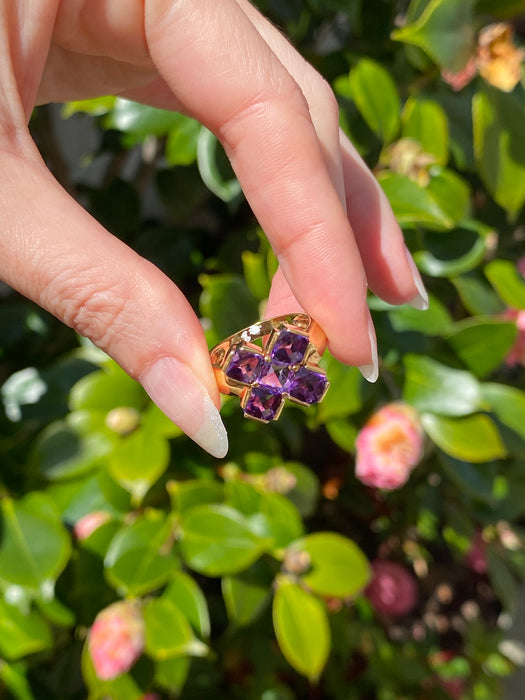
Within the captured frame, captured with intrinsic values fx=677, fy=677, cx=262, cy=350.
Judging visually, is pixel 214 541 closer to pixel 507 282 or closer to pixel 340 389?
pixel 340 389

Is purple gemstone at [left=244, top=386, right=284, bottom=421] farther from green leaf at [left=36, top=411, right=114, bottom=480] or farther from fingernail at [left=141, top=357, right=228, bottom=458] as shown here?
green leaf at [left=36, top=411, right=114, bottom=480]

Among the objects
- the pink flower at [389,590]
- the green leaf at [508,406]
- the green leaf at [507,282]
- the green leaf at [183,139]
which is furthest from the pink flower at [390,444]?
the pink flower at [389,590]

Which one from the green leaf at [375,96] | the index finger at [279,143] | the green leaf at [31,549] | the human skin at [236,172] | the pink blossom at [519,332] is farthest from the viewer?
the pink blossom at [519,332]

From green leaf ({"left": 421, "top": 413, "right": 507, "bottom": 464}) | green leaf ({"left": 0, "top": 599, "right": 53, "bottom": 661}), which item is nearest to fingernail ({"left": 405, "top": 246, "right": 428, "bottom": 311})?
green leaf ({"left": 421, "top": 413, "right": 507, "bottom": 464})

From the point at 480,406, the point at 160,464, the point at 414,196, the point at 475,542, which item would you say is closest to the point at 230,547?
the point at 160,464

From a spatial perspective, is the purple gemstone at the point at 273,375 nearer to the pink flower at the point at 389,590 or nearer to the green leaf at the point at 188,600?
the green leaf at the point at 188,600

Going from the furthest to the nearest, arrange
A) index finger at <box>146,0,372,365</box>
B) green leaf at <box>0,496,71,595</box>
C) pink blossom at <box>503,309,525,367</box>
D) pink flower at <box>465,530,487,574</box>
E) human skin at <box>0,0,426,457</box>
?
1. pink flower at <box>465,530,487,574</box>
2. pink blossom at <box>503,309,525,367</box>
3. green leaf at <box>0,496,71,595</box>
4. index finger at <box>146,0,372,365</box>
5. human skin at <box>0,0,426,457</box>

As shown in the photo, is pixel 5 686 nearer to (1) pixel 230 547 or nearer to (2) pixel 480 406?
(1) pixel 230 547

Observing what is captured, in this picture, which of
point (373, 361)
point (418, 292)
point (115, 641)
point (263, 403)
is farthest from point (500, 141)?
point (115, 641)
